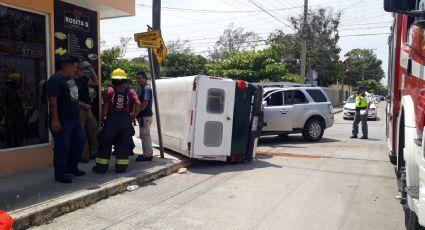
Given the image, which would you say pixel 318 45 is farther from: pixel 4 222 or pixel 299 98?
pixel 4 222

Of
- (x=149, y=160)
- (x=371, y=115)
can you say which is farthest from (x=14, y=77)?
(x=371, y=115)

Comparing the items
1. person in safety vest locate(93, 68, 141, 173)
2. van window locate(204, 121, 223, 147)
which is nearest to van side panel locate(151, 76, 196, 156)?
van window locate(204, 121, 223, 147)

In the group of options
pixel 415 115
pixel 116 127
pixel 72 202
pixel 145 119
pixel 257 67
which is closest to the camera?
pixel 415 115

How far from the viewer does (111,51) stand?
62.6ft

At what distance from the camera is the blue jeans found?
609cm

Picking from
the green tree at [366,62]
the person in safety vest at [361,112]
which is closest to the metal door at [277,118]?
the person in safety vest at [361,112]

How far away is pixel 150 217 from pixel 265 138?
353 inches

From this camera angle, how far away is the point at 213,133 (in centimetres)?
839

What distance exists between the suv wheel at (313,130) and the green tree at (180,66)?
25609mm

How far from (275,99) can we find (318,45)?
2589 centimetres

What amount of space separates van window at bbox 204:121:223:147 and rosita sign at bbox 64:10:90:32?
10.1ft

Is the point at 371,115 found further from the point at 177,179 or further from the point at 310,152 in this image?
the point at 177,179

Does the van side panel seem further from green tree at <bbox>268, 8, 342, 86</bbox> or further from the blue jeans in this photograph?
green tree at <bbox>268, 8, 342, 86</bbox>

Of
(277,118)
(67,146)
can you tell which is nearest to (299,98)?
(277,118)
